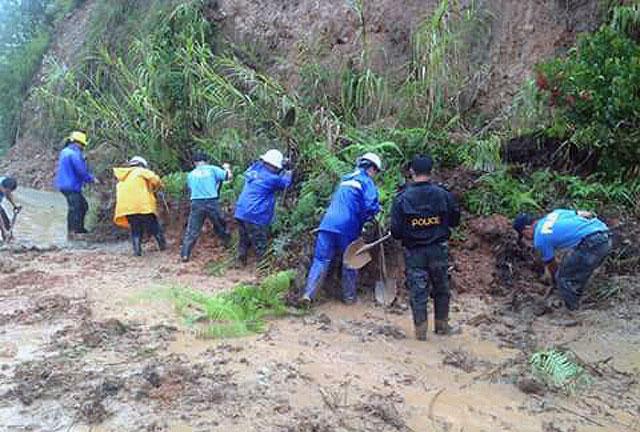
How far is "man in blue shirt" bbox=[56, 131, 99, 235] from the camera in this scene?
1027 centimetres

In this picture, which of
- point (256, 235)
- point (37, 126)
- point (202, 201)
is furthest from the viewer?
point (37, 126)

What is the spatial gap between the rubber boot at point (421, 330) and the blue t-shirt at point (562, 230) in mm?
1373

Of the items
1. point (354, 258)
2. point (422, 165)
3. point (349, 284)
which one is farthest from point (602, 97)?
point (349, 284)

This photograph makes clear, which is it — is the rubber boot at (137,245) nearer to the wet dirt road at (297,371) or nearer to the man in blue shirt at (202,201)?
the man in blue shirt at (202,201)

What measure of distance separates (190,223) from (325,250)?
2.76m

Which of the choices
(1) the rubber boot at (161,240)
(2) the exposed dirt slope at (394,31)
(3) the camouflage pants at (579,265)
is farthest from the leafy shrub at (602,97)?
(1) the rubber boot at (161,240)

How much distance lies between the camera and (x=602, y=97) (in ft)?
24.2

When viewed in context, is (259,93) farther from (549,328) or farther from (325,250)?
(549,328)

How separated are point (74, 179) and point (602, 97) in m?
7.54

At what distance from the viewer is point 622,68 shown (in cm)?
725

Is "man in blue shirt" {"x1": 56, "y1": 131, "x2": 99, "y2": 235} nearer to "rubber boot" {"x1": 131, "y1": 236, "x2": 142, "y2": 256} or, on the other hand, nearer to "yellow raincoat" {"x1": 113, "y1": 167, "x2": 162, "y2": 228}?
"yellow raincoat" {"x1": 113, "y1": 167, "x2": 162, "y2": 228}

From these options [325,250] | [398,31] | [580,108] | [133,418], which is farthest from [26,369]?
[398,31]

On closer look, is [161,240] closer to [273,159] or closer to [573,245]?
[273,159]

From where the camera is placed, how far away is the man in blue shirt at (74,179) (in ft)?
33.7
